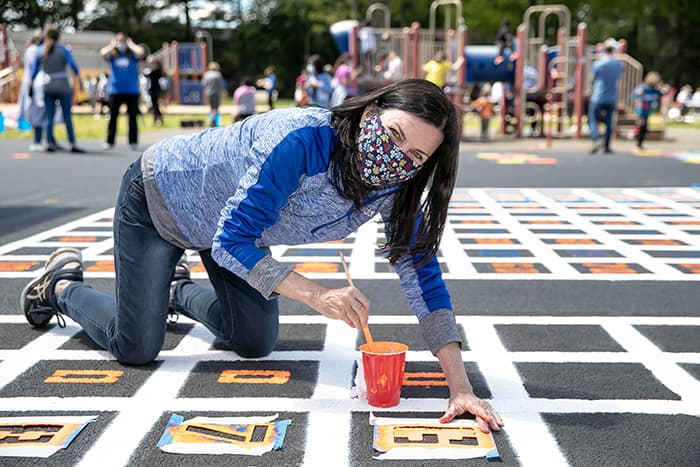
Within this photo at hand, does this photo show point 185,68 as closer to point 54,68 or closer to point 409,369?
point 54,68

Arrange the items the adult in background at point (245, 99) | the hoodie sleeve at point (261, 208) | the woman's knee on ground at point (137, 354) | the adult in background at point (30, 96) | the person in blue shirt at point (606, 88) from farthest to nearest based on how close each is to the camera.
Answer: the adult in background at point (245, 99) → the person in blue shirt at point (606, 88) → the adult in background at point (30, 96) → the woman's knee on ground at point (137, 354) → the hoodie sleeve at point (261, 208)

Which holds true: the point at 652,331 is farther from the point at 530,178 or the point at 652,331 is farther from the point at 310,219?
the point at 530,178

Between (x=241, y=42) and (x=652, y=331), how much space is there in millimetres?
53893

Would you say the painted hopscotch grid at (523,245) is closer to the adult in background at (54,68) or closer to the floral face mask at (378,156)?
the floral face mask at (378,156)

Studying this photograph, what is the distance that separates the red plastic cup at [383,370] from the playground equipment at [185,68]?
29577 millimetres

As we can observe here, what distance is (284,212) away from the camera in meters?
2.67

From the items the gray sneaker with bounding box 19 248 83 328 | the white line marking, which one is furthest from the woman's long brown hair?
the gray sneaker with bounding box 19 248 83 328

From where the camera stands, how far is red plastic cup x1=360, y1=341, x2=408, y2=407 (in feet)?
8.93

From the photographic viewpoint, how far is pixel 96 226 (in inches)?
260

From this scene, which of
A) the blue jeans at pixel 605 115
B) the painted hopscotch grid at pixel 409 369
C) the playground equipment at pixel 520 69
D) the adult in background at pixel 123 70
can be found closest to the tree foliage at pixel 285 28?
the playground equipment at pixel 520 69

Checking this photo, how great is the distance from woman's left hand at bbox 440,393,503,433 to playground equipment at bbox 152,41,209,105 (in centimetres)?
2976

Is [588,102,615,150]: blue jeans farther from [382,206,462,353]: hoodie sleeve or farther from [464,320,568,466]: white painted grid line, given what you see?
[382,206,462,353]: hoodie sleeve

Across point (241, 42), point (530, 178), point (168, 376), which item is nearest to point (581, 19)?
point (241, 42)

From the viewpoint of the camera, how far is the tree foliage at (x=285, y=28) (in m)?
43.7
